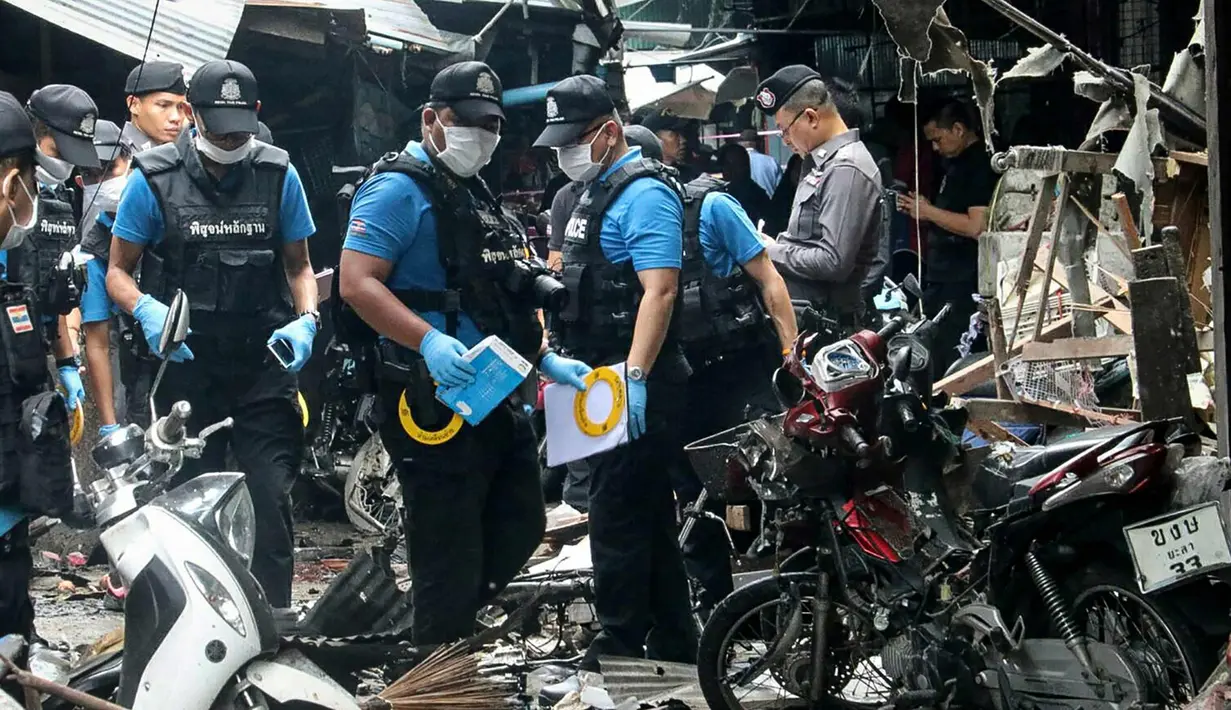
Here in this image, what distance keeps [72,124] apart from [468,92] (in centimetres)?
198

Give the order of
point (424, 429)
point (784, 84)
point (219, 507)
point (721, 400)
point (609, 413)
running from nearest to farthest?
point (219, 507) < point (424, 429) < point (609, 413) < point (721, 400) < point (784, 84)

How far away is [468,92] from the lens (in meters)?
4.93

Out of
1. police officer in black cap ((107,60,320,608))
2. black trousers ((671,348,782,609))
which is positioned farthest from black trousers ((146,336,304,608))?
black trousers ((671,348,782,609))

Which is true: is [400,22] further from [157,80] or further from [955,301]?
[955,301]

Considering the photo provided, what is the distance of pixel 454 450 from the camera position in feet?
16.0

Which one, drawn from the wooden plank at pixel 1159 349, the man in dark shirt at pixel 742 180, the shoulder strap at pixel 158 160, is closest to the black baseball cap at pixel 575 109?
the shoulder strap at pixel 158 160

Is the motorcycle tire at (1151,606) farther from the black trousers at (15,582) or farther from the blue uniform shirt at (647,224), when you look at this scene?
the black trousers at (15,582)

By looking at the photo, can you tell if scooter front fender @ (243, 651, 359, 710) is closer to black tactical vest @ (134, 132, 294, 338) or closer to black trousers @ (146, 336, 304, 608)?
black trousers @ (146, 336, 304, 608)

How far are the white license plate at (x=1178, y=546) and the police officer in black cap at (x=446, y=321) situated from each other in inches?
77.7

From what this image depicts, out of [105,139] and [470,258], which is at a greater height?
[105,139]

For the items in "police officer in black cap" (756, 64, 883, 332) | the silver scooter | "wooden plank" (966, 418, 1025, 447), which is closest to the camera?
the silver scooter

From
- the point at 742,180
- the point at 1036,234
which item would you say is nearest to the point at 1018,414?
the point at 1036,234

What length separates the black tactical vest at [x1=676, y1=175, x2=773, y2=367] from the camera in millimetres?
5941

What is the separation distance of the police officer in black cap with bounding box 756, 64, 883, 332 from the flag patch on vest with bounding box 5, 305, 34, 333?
3.27 meters
